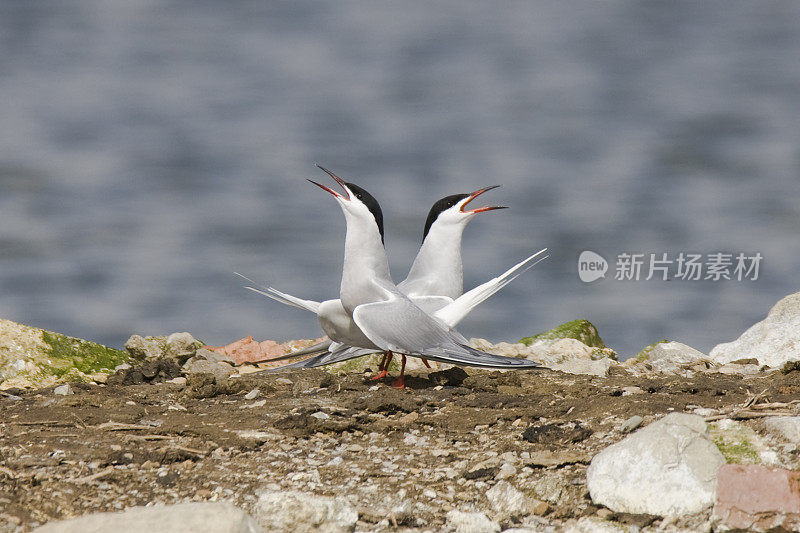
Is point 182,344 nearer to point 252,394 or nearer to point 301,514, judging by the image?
point 252,394

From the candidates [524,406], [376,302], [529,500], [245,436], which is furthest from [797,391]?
[245,436]

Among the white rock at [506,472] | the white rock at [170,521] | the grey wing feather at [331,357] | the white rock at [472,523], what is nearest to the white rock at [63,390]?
the grey wing feather at [331,357]

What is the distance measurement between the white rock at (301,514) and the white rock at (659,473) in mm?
1239

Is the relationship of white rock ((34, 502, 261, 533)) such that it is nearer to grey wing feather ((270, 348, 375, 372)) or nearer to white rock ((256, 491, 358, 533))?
white rock ((256, 491, 358, 533))

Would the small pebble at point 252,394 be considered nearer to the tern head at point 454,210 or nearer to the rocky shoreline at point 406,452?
the rocky shoreline at point 406,452

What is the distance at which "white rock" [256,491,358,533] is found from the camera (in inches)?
158

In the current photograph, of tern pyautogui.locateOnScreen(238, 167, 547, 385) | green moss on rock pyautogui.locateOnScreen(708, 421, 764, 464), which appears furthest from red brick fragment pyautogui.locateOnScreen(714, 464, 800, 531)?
tern pyautogui.locateOnScreen(238, 167, 547, 385)

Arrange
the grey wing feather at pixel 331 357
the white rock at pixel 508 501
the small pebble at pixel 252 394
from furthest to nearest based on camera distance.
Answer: the grey wing feather at pixel 331 357 → the small pebble at pixel 252 394 → the white rock at pixel 508 501

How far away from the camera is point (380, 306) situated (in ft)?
20.9

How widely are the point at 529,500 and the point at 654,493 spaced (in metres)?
0.61

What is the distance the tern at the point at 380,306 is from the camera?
6.20 meters

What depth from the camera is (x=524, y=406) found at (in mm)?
5926

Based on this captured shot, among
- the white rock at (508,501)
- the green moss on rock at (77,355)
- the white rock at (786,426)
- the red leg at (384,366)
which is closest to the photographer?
the white rock at (508,501)

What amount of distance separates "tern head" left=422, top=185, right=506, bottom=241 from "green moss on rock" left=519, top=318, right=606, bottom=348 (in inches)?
98.9
